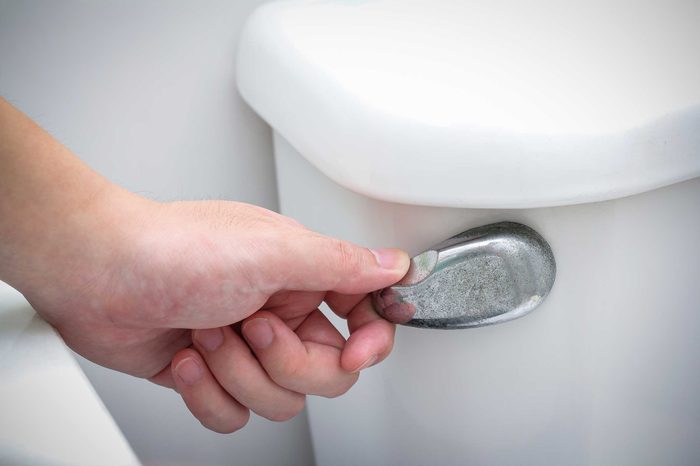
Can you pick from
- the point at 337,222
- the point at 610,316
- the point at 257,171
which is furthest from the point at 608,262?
the point at 257,171

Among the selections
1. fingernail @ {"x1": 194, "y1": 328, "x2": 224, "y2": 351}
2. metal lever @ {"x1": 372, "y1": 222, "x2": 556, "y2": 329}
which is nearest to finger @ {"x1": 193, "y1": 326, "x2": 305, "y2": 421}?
fingernail @ {"x1": 194, "y1": 328, "x2": 224, "y2": 351}

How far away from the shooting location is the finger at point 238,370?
41 cm

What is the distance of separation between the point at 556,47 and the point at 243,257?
203 millimetres

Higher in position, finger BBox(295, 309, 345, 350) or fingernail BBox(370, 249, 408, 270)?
fingernail BBox(370, 249, 408, 270)

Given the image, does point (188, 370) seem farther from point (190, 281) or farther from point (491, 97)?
point (491, 97)

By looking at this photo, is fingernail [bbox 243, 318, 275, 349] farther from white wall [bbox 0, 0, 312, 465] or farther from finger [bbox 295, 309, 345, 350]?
white wall [bbox 0, 0, 312, 465]

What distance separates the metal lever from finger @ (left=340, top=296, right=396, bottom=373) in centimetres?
3

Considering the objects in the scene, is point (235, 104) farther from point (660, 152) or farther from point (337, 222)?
point (660, 152)

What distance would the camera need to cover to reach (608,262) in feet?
1.16

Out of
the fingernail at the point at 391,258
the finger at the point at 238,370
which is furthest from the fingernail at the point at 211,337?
the fingernail at the point at 391,258

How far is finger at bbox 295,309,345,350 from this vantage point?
0.43 m

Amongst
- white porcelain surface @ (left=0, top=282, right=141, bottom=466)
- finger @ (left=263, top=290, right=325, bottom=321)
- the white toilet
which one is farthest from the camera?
finger @ (left=263, top=290, right=325, bottom=321)

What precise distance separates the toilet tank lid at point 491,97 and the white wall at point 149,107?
0.06 meters

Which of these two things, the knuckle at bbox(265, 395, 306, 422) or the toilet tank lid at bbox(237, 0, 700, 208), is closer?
the toilet tank lid at bbox(237, 0, 700, 208)
